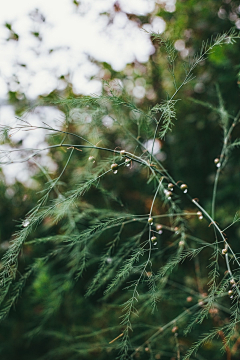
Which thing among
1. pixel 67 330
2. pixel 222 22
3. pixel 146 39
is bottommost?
pixel 67 330

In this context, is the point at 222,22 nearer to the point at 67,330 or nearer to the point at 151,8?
the point at 151,8

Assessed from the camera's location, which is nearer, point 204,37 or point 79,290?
point 204,37

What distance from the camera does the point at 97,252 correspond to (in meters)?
1.32

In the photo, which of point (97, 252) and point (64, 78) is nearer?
point (64, 78)

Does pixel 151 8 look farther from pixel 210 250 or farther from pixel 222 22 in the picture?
pixel 210 250

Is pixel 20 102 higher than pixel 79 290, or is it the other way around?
pixel 20 102

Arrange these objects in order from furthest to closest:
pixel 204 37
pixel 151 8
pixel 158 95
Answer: pixel 158 95, pixel 204 37, pixel 151 8

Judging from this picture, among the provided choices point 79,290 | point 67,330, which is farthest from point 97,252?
point 67,330

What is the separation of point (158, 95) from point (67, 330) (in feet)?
4.03

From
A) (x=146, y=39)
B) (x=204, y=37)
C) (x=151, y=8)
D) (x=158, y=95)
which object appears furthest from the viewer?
(x=158, y=95)

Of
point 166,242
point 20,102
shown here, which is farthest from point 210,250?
point 20,102

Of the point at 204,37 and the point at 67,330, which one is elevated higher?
the point at 204,37

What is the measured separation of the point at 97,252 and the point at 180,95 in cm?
89

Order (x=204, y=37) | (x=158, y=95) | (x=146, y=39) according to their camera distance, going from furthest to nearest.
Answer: (x=158, y=95) → (x=204, y=37) → (x=146, y=39)
